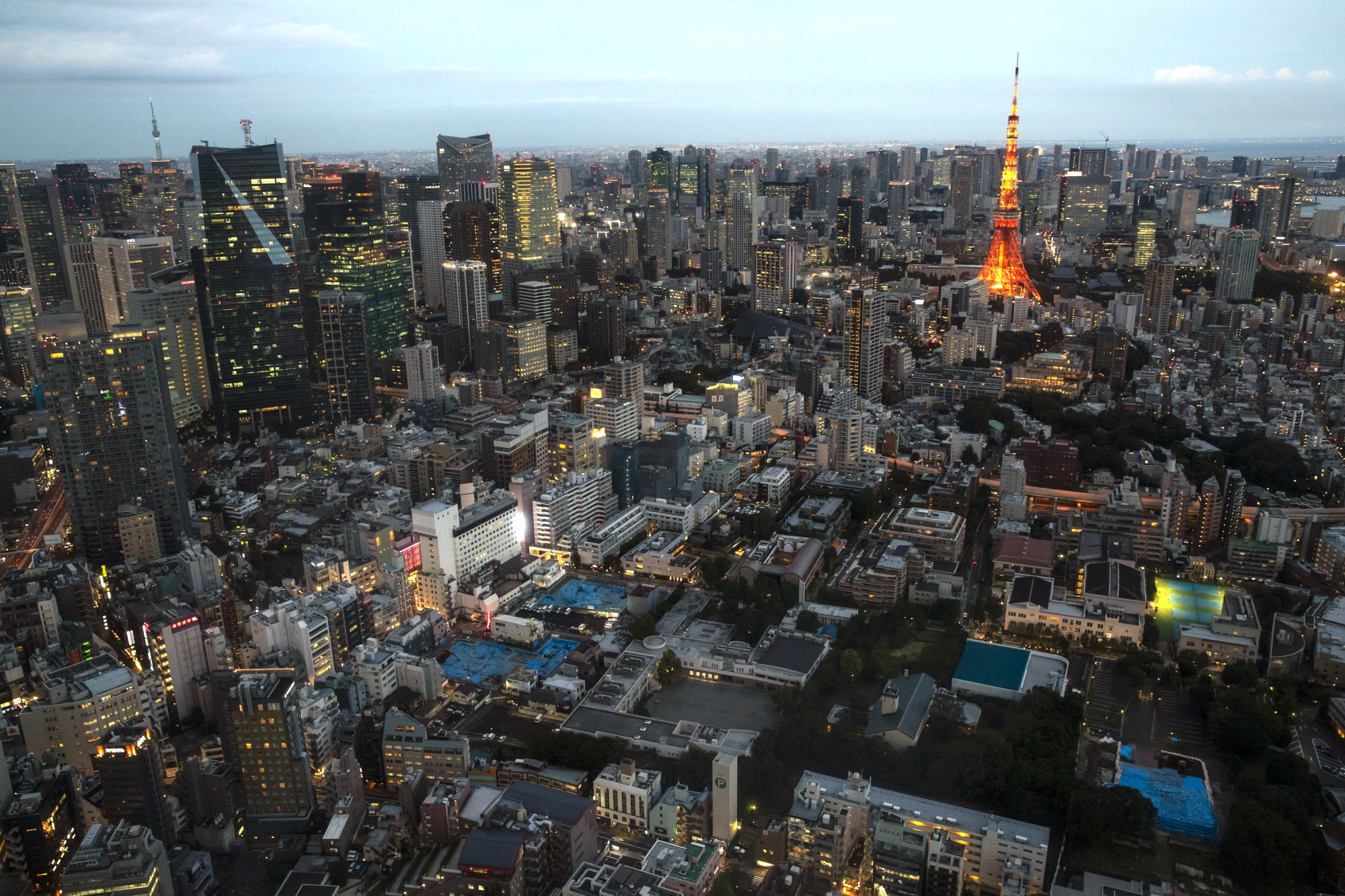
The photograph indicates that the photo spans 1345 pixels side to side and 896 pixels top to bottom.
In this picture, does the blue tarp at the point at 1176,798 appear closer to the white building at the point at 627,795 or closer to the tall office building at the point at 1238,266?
the white building at the point at 627,795

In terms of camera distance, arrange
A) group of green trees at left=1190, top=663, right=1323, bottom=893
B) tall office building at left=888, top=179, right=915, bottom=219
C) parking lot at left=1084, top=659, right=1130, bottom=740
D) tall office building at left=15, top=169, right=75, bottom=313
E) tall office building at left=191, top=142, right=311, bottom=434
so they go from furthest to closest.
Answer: tall office building at left=888, top=179, right=915, bottom=219 → tall office building at left=15, top=169, right=75, bottom=313 → tall office building at left=191, top=142, right=311, bottom=434 → parking lot at left=1084, top=659, right=1130, bottom=740 → group of green trees at left=1190, top=663, right=1323, bottom=893

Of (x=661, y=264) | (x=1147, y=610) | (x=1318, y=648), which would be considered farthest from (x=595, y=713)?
(x=661, y=264)

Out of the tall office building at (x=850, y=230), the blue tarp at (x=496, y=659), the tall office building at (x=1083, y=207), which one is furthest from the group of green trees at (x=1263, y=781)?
the tall office building at (x=1083, y=207)

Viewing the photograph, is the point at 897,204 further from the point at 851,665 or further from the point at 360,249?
the point at 851,665

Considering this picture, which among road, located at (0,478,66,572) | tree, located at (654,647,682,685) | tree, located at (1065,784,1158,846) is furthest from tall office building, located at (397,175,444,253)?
tree, located at (1065,784,1158,846)

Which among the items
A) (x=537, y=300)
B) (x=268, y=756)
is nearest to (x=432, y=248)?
(x=537, y=300)

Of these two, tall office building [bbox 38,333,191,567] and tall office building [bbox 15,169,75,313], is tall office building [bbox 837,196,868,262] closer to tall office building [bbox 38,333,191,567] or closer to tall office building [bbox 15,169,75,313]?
tall office building [bbox 15,169,75,313]
